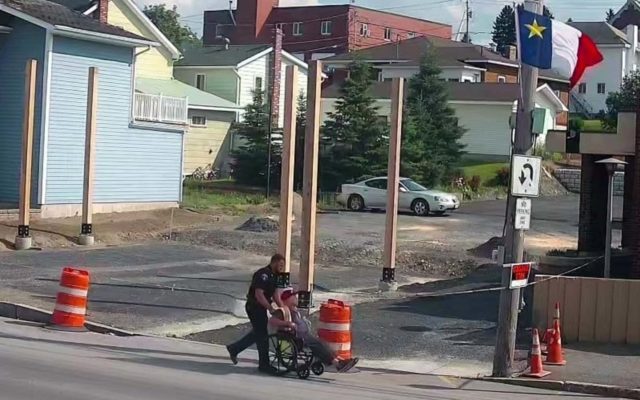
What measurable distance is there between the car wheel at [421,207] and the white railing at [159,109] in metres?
10.0

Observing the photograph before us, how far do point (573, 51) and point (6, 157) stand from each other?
21.9m

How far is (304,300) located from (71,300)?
15.5 ft

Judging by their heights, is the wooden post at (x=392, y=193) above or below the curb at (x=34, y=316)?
above

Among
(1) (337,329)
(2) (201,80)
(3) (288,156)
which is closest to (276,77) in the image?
(2) (201,80)

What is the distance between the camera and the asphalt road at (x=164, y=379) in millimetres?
11594

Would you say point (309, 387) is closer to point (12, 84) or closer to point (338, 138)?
point (12, 84)

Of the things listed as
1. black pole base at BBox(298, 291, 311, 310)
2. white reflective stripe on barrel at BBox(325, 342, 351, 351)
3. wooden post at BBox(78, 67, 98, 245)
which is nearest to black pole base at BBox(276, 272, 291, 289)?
white reflective stripe on barrel at BBox(325, 342, 351, 351)

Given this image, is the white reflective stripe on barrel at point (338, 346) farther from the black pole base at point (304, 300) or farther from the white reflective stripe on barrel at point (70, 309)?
the black pole base at point (304, 300)

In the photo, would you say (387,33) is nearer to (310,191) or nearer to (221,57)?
(221,57)

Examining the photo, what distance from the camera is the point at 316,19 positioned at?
316 feet

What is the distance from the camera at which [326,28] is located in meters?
95.8

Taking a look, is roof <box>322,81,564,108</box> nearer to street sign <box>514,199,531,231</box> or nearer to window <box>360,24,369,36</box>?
Answer: window <box>360,24,369,36</box>

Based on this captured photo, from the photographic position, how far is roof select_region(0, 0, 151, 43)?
105ft

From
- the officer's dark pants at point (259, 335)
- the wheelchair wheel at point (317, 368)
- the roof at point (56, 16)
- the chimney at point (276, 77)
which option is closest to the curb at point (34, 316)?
the officer's dark pants at point (259, 335)
